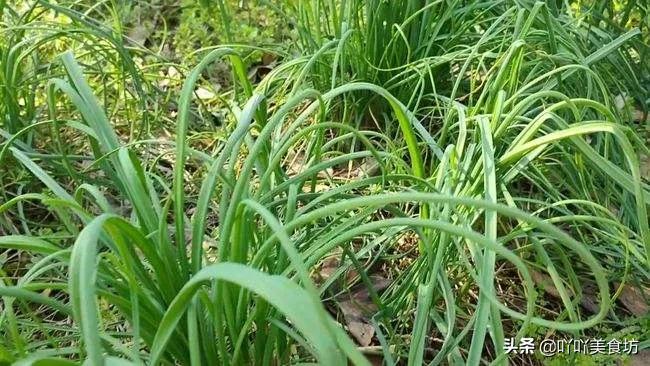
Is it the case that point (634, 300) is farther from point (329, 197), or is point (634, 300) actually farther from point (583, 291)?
point (329, 197)

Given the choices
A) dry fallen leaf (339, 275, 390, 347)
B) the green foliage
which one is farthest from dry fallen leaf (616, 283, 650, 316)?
dry fallen leaf (339, 275, 390, 347)

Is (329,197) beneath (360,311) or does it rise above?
above

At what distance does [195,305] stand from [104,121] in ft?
1.23

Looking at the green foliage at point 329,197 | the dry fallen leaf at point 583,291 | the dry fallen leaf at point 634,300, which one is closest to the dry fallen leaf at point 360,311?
the green foliage at point 329,197

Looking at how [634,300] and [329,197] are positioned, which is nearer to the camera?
[329,197]

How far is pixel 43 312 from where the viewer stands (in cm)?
147

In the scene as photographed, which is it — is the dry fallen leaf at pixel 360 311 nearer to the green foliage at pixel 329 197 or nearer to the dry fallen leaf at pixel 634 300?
the green foliage at pixel 329 197

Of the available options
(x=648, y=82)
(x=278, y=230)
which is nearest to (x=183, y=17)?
(x=648, y=82)

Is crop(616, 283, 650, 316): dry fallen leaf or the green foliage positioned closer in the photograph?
the green foliage

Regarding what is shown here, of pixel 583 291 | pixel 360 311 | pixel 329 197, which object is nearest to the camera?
pixel 329 197

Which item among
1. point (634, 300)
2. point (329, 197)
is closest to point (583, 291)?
point (634, 300)

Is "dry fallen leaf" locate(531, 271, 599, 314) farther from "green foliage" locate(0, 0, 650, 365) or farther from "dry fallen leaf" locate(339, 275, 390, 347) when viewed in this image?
"dry fallen leaf" locate(339, 275, 390, 347)

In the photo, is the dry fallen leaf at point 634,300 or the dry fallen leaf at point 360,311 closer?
the dry fallen leaf at point 360,311

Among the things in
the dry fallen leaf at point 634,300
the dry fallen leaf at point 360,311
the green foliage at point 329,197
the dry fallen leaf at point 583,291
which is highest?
the green foliage at point 329,197
